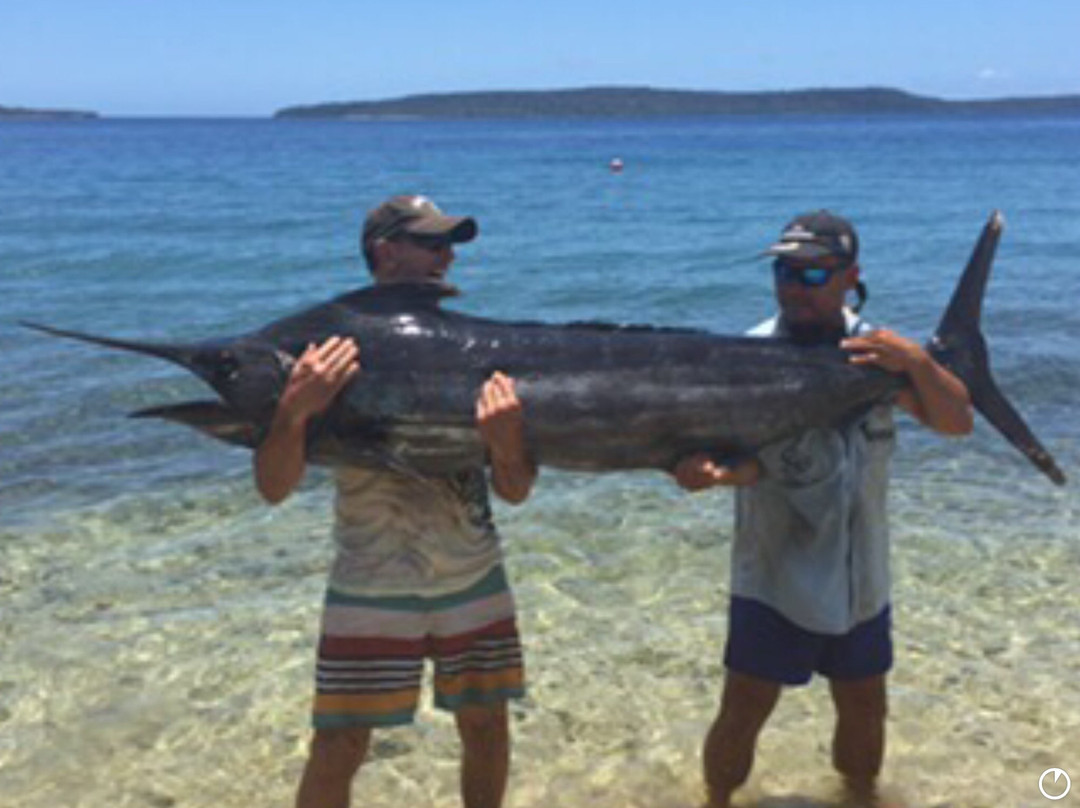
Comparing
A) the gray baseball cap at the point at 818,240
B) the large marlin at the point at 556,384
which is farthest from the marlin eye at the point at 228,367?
the gray baseball cap at the point at 818,240

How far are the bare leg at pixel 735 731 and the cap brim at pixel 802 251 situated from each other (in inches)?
53.9

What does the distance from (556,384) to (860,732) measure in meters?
1.74

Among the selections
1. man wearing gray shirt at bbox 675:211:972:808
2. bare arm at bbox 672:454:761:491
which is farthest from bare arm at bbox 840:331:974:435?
bare arm at bbox 672:454:761:491

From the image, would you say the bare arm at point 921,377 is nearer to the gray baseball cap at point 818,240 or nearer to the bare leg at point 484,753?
the gray baseball cap at point 818,240

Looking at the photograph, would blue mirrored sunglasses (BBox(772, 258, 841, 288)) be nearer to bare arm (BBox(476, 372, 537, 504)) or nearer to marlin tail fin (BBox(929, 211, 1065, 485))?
marlin tail fin (BBox(929, 211, 1065, 485))

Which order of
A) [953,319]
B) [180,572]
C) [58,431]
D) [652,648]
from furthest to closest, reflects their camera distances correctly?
1. [58,431]
2. [180,572]
3. [652,648]
4. [953,319]

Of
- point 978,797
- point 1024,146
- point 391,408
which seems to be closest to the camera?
point 391,408

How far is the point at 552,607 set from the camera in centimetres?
709

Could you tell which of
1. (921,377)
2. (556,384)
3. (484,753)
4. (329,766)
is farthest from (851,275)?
(329,766)

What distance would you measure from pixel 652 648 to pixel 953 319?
9.69 feet

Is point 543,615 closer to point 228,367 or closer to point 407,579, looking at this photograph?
point 407,579

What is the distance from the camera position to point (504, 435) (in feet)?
12.3

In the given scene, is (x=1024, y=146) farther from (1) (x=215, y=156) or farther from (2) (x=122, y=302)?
(2) (x=122, y=302)

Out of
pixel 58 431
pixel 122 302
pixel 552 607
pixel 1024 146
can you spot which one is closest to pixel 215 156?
pixel 1024 146
